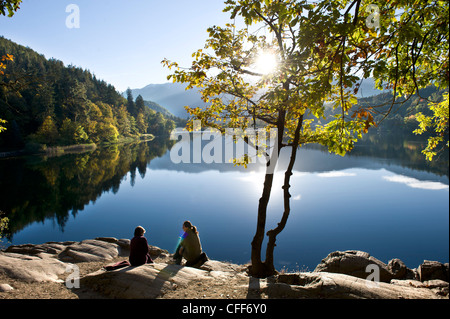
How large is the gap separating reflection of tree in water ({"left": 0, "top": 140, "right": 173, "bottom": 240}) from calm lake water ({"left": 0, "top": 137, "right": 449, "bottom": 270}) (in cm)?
14

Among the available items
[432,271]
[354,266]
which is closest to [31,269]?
[354,266]

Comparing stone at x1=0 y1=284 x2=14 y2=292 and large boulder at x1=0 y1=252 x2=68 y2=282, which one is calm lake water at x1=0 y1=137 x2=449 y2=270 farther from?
stone at x1=0 y1=284 x2=14 y2=292

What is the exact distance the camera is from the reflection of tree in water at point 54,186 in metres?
25.3


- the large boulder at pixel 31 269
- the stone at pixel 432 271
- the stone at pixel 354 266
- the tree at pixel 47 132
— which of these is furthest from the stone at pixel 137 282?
the tree at pixel 47 132

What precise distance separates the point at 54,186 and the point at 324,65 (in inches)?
1627

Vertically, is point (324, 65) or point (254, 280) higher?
point (324, 65)

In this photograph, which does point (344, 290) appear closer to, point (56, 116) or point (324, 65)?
point (324, 65)

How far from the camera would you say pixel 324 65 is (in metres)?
4.82

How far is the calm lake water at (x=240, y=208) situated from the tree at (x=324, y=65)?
437 inches

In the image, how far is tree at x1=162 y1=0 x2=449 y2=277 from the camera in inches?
169

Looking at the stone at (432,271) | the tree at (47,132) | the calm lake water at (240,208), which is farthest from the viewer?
the tree at (47,132)

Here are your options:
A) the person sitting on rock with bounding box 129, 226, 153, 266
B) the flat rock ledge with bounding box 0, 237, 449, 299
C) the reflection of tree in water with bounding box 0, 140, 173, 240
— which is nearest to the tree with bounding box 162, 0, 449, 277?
the flat rock ledge with bounding box 0, 237, 449, 299

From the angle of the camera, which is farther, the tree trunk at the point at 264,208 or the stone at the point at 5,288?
the tree trunk at the point at 264,208

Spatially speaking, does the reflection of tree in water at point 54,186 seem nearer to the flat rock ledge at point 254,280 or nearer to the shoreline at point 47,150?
the shoreline at point 47,150
